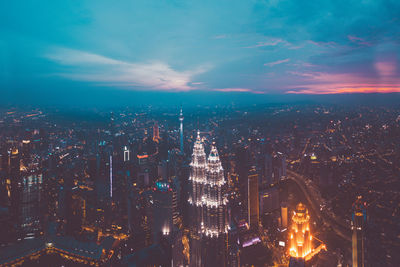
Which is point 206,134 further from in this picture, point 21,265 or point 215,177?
point 21,265

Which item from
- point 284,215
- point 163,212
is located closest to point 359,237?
point 284,215

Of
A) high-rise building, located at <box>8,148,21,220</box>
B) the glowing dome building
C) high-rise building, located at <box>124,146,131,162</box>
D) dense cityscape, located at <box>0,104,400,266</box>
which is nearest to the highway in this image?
dense cityscape, located at <box>0,104,400,266</box>

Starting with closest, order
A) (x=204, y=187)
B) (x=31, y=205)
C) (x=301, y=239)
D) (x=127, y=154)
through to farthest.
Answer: (x=301, y=239) → (x=204, y=187) → (x=31, y=205) → (x=127, y=154)

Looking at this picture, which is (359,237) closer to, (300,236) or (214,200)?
(300,236)

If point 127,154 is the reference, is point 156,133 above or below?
above

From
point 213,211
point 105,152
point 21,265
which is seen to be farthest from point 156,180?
point 21,265

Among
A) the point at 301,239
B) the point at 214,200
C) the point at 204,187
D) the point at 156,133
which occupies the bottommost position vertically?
the point at 301,239

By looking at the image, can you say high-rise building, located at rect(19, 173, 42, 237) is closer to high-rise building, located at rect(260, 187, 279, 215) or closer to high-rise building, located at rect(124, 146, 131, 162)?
high-rise building, located at rect(124, 146, 131, 162)
